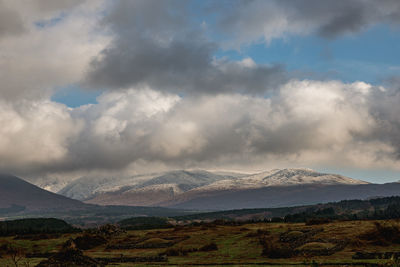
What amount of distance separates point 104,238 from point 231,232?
38.6m

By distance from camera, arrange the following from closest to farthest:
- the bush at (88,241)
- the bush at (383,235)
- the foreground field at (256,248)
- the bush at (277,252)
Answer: the foreground field at (256,248) → the bush at (277,252) → the bush at (383,235) → the bush at (88,241)

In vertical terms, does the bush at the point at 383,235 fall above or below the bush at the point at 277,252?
above

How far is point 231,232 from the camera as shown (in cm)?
11600

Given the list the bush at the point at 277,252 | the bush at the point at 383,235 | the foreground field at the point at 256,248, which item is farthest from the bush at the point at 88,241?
the bush at the point at 383,235

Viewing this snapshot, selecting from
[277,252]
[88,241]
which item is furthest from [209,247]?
[88,241]

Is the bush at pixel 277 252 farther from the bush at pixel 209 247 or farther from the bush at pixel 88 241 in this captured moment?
the bush at pixel 88 241

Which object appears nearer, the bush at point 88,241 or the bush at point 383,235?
the bush at point 383,235

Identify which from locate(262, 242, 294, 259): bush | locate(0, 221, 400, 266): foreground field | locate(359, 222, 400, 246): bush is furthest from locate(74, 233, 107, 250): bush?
locate(359, 222, 400, 246): bush

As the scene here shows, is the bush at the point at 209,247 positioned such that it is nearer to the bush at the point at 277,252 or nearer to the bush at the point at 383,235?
A: the bush at the point at 277,252

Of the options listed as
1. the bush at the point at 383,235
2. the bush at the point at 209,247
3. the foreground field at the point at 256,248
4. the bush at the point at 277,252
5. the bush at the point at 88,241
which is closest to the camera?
the foreground field at the point at 256,248

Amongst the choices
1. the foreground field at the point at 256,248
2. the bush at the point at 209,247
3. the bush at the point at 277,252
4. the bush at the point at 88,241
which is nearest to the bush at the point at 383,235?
the foreground field at the point at 256,248

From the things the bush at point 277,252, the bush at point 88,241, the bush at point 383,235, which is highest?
the bush at point 383,235

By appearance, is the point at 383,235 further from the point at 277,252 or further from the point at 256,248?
the point at 256,248

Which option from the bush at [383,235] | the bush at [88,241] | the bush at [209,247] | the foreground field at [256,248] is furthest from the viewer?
the bush at [88,241]
